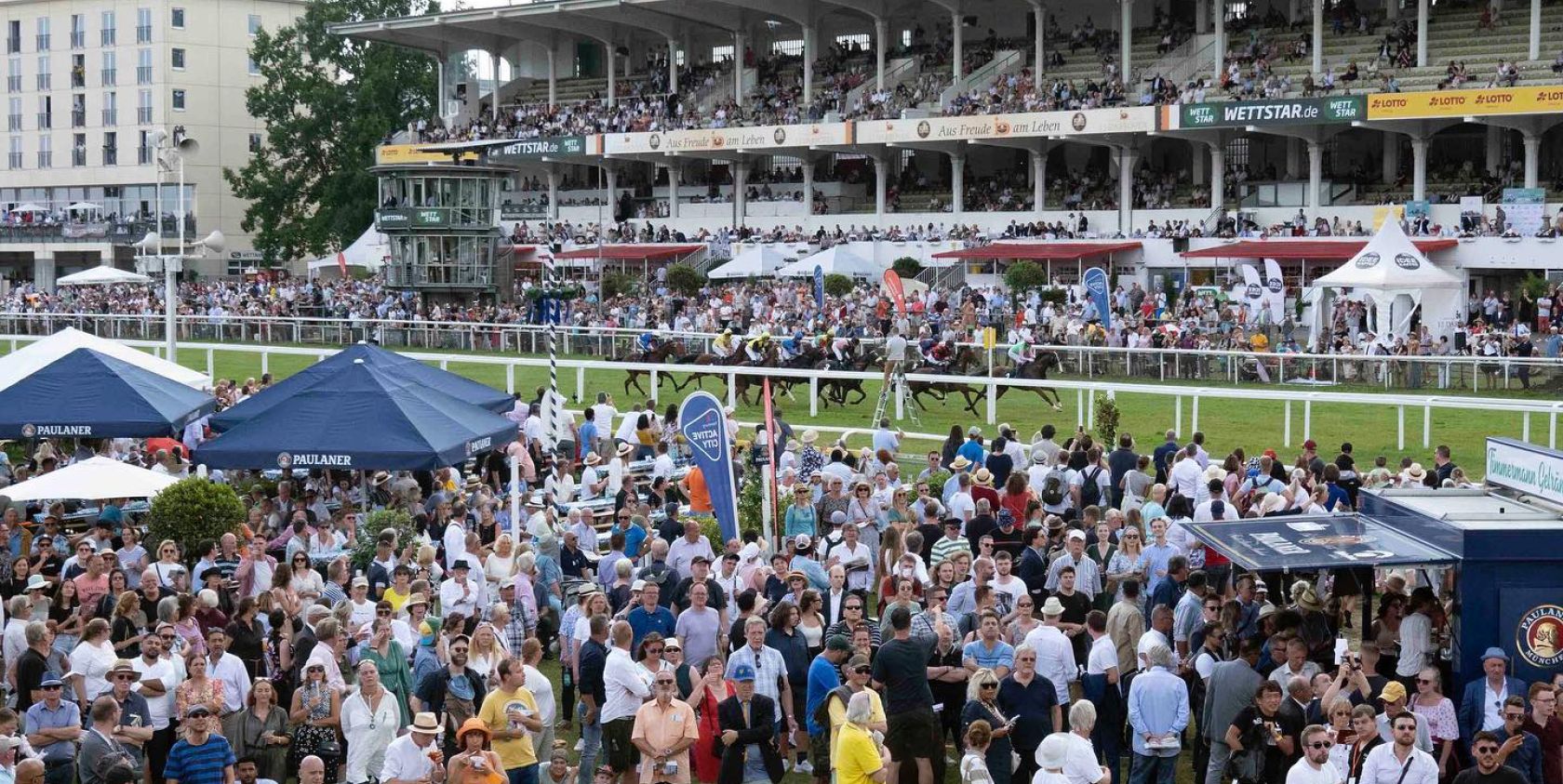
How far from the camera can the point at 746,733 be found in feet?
29.1

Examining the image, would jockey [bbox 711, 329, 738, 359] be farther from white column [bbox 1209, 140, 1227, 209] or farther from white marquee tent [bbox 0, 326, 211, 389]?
white column [bbox 1209, 140, 1227, 209]

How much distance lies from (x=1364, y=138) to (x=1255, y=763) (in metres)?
35.8

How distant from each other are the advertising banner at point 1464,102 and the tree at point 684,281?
15.6m

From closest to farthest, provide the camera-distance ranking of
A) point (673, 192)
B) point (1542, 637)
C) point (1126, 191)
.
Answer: point (1542, 637), point (1126, 191), point (673, 192)

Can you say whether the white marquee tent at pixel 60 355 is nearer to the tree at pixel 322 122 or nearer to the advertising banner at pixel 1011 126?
the advertising banner at pixel 1011 126

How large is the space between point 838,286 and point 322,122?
26.9 metres

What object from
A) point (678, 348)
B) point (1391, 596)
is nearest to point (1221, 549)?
point (1391, 596)

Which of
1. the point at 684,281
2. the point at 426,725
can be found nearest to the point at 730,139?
the point at 684,281

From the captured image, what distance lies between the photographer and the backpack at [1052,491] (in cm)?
1386

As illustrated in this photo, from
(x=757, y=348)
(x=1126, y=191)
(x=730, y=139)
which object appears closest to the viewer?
(x=757, y=348)

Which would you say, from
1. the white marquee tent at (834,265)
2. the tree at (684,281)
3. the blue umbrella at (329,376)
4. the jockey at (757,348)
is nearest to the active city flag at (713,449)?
the blue umbrella at (329,376)

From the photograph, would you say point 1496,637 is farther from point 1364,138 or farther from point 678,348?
point 1364,138

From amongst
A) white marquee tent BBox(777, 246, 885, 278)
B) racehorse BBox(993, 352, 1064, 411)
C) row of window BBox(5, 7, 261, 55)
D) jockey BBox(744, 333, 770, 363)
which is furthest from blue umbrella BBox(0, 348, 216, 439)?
row of window BBox(5, 7, 261, 55)

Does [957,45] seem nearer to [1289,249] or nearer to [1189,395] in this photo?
[1289,249]
